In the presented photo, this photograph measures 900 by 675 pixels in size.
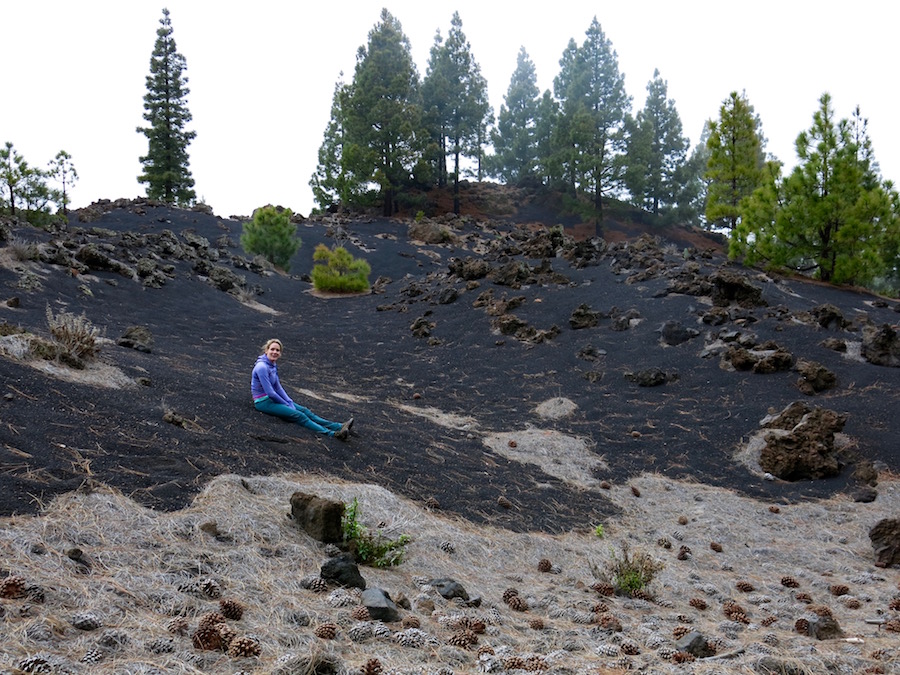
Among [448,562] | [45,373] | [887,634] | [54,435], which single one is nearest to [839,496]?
[887,634]

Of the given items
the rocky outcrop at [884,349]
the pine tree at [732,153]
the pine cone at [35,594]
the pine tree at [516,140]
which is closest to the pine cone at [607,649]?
the pine cone at [35,594]

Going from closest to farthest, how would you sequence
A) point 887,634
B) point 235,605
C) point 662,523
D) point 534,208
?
point 235,605 → point 887,634 → point 662,523 → point 534,208

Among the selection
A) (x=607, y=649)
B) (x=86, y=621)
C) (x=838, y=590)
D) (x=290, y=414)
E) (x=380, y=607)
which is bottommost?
(x=838, y=590)

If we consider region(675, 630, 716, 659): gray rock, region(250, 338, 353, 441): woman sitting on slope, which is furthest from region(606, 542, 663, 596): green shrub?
region(250, 338, 353, 441): woman sitting on slope

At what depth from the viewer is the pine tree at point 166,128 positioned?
109 ft

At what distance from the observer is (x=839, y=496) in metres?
6.66

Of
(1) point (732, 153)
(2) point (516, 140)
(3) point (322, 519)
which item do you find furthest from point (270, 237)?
(2) point (516, 140)

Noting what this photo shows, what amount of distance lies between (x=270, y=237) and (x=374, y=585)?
2220 cm

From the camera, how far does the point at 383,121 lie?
3309cm

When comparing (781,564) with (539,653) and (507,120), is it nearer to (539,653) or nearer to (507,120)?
(539,653)

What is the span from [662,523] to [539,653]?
3.59 m

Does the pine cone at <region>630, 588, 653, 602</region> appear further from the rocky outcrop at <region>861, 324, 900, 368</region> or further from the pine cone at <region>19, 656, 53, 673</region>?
the rocky outcrop at <region>861, 324, 900, 368</region>

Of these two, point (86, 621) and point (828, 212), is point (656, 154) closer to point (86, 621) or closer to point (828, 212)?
point (828, 212)

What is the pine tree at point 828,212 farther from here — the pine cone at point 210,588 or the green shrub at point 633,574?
the pine cone at point 210,588
